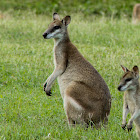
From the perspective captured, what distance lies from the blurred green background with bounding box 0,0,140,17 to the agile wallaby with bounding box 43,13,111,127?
13788 mm

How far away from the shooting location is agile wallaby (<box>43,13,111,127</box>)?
564 cm

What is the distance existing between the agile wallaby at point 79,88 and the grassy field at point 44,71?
0.23 meters

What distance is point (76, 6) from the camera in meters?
22.0

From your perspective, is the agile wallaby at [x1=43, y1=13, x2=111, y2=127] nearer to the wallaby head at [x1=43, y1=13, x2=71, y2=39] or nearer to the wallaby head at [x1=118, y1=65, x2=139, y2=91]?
the wallaby head at [x1=43, y1=13, x2=71, y2=39]

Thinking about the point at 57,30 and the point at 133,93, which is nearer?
the point at 133,93

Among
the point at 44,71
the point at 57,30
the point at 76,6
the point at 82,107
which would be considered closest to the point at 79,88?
the point at 82,107

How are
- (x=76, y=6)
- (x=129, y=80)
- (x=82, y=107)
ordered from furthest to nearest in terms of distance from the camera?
(x=76, y=6) → (x=82, y=107) → (x=129, y=80)

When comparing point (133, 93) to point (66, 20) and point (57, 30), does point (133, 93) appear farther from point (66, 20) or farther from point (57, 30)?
point (66, 20)

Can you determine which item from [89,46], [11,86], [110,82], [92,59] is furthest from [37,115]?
[89,46]

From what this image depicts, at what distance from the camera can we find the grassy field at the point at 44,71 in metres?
5.46

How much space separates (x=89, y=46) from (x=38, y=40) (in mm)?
1861

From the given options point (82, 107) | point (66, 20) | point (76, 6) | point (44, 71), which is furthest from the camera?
point (76, 6)

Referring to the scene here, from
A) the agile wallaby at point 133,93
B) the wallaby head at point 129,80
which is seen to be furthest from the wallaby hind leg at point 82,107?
the wallaby head at point 129,80

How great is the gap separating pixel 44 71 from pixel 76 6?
1367 centimetres
